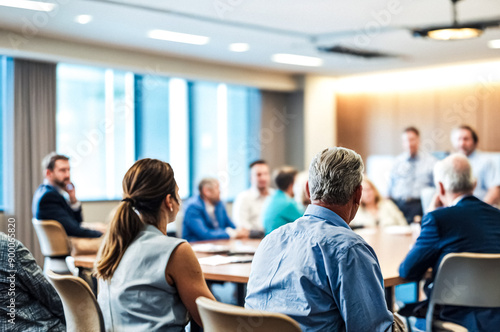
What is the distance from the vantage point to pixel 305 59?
8828 mm

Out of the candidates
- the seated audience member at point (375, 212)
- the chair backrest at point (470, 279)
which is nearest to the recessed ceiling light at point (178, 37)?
the seated audience member at point (375, 212)

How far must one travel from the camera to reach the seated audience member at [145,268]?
86.7 inches

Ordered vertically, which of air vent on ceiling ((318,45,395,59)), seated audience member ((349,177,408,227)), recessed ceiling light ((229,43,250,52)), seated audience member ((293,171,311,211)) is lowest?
seated audience member ((349,177,408,227))

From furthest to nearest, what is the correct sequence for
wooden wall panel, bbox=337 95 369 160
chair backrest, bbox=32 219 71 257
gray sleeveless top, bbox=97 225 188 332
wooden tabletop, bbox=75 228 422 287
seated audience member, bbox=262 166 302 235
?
wooden wall panel, bbox=337 95 369 160 < chair backrest, bbox=32 219 71 257 < seated audience member, bbox=262 166 302 235 < wooden tabletop, bbox=75 228 422 287 < gray sleeveless top, bbox=97 225 188 332

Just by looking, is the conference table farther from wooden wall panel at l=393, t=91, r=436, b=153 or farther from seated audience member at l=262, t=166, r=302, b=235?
wooden wall panel at l=393, t=91, r=436, b=153

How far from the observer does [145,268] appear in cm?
221

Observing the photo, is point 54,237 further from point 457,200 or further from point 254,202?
point 457,200

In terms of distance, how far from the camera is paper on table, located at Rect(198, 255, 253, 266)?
138 inches

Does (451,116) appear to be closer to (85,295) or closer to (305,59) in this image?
(305,59)

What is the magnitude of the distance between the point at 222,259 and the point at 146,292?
1.42 metres

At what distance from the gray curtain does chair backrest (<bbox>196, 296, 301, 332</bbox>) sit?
5.90m

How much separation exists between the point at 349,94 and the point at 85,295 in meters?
9.06

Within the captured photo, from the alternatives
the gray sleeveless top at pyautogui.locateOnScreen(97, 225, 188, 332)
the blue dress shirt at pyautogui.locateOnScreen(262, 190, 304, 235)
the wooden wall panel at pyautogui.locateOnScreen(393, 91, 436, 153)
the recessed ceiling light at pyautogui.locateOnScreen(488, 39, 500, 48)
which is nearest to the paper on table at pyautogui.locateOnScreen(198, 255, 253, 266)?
the blue dress shirt at pyautogui.locateOnScreen(262, 190, 304, 235)


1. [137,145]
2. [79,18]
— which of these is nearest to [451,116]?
[137,145]
